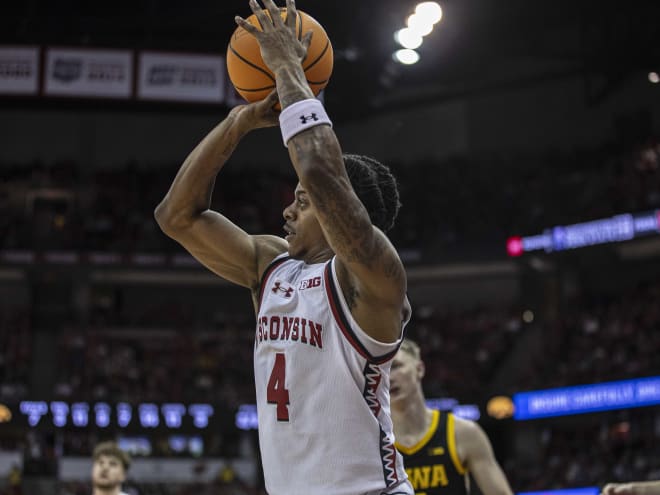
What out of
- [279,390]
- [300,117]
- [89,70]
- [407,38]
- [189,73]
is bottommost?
[279,390]

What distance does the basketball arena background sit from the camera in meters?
19.8

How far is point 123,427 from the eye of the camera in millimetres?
23328

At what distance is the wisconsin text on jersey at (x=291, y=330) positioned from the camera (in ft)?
9.80

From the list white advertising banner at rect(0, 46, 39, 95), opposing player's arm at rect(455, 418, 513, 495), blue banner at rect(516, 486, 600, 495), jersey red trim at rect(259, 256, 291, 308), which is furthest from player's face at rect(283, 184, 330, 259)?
blue banner at rect(516, 486, 600, 495)

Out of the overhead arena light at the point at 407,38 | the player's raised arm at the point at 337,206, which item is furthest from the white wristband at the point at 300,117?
the overhead arena light at the point at 407,38

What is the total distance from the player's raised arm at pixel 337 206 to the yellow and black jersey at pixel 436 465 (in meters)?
A: 2.67

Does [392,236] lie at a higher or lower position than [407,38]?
higher

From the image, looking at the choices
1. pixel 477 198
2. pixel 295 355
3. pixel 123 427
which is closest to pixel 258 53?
pixel 295 355

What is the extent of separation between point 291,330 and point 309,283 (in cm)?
16

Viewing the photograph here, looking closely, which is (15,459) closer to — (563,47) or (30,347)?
(30,347)

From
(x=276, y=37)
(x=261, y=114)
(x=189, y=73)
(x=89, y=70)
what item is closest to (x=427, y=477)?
(x=261, y=114)

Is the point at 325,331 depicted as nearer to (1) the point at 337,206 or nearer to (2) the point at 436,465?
(1) the point at 337,206

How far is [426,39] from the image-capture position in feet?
60.1

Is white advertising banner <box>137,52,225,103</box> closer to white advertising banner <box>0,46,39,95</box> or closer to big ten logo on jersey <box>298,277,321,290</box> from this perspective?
white advertising banner <box>0,46,39,95</box>
